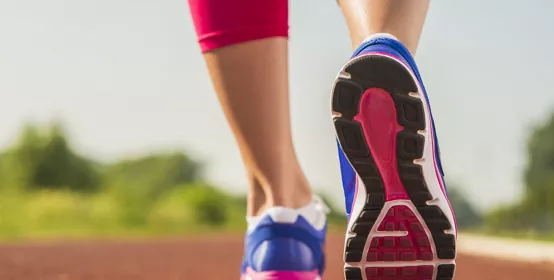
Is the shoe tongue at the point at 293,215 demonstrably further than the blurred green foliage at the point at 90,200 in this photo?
No

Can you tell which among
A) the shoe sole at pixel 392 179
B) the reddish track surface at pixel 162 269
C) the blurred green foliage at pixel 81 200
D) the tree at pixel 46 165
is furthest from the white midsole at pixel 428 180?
the tree at pixel 46 165

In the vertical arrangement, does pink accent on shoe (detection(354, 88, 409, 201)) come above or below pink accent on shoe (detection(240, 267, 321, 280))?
above

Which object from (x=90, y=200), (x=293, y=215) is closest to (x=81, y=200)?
(x=90, y=200)

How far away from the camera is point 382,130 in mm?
1379

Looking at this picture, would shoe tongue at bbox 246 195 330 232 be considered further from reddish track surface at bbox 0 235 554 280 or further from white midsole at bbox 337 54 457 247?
reddish track surface at bbox 0 235 554 280

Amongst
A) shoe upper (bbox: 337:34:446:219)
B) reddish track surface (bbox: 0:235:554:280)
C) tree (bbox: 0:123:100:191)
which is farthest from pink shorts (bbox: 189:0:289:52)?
tree (bbox: 0:123:100:191)

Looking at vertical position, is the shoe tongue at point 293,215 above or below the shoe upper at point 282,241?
above

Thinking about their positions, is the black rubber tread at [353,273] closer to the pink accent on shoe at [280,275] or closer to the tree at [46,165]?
the pink accent on shoe at [280,275]

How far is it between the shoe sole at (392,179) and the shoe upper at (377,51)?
0.02 m

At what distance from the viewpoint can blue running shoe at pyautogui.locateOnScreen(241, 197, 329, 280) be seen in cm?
169

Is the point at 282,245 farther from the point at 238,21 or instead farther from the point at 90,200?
the point at 90,200

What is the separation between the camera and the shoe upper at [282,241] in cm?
170

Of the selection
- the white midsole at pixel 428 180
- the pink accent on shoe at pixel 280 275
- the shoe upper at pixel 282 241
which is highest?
the white midsole at pixel 428 180

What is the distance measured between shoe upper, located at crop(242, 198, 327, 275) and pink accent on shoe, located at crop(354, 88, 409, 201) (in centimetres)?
39
